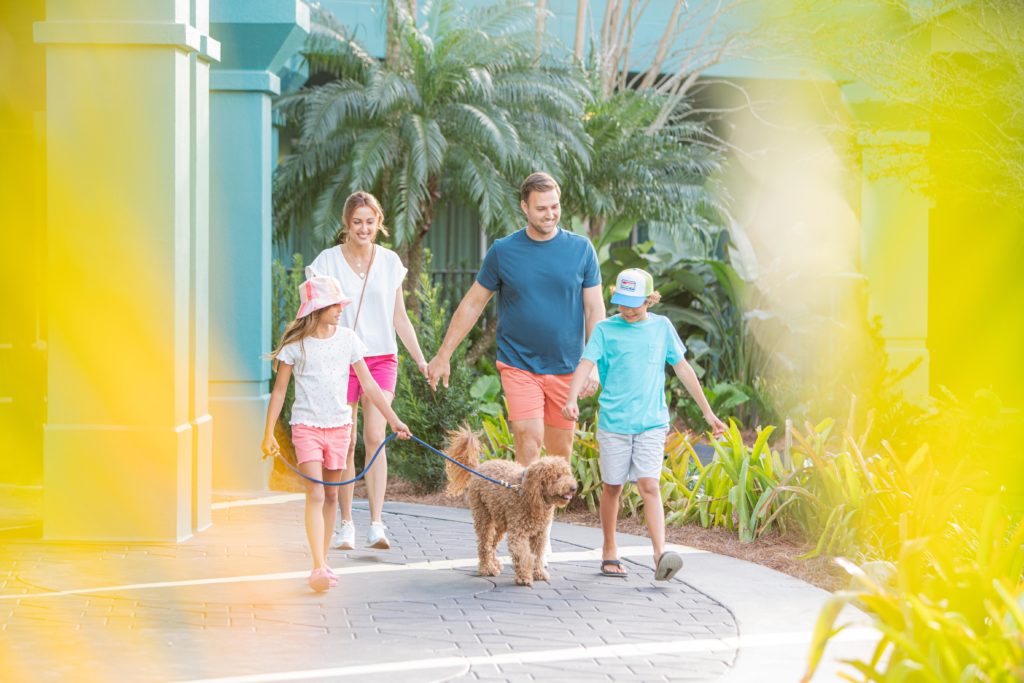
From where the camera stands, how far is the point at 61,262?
7.48 metres

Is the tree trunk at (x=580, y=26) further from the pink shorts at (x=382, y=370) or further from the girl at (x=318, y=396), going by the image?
the girl at (x=318, y=396)

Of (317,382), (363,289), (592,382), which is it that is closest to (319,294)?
(317,382)

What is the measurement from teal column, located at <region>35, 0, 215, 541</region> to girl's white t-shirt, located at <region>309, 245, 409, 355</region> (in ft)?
3.04

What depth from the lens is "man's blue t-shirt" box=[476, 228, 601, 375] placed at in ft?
22.7

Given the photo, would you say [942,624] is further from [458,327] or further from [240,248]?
[240,248]

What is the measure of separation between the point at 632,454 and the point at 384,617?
62.5 inches

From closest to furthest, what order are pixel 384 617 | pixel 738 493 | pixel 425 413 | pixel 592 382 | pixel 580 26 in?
pixel 384 617 < pixel 592 382 < pixel 738 493 < pixel 425 413 < pixel 580 26

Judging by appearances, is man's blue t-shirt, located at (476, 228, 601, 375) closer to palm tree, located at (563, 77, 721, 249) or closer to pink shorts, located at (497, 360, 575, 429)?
pink shorts, located at (497, 360, 575, 429)

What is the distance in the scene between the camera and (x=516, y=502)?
641 centimetres

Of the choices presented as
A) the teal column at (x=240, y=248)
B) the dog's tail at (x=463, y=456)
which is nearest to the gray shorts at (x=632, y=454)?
the dog's tail at (x=463, y=456)

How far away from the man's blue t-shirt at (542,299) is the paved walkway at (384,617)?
114cm

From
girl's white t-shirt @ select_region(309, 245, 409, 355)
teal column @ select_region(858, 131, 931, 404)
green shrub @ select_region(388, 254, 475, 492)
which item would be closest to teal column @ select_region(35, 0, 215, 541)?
girl's white t-shirt @ select_region(309, 245, 409, 355)

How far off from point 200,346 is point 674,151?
7.94 m

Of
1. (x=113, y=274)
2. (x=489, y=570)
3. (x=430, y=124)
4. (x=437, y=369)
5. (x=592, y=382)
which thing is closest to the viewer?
(x=489, y=570)
